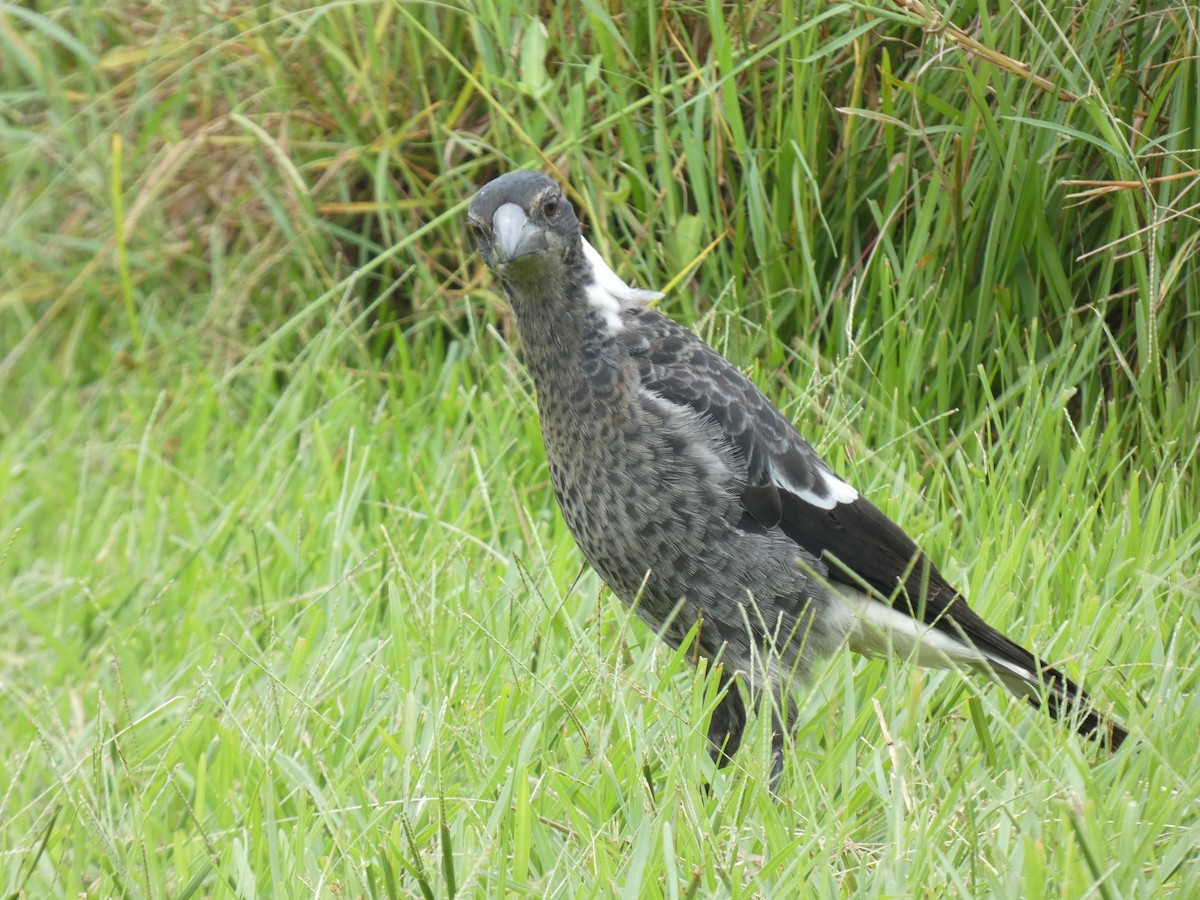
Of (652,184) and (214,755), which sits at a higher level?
(652,184)

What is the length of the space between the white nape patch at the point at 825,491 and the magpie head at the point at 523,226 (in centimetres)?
53

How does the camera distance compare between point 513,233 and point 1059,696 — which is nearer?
point 1059,696

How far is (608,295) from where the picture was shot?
8.66ft

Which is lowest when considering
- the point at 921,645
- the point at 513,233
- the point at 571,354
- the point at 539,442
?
the point at 539,442

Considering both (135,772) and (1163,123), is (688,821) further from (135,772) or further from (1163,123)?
(1163,123)

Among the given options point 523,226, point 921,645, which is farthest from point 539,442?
point 921,645

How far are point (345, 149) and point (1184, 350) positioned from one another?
7.86ft

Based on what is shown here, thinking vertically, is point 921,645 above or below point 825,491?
below

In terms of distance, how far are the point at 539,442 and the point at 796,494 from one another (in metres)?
1.07

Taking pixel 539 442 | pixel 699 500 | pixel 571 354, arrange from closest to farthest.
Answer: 1. pixel 699 500
2. pixel 571 354
3. pixel 539 442

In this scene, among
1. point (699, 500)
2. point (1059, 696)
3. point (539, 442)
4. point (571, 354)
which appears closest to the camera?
point (1059, 696)

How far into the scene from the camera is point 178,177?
475 cm

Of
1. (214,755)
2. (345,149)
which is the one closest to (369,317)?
(345,149)

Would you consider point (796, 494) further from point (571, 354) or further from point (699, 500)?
point (571, 354)
